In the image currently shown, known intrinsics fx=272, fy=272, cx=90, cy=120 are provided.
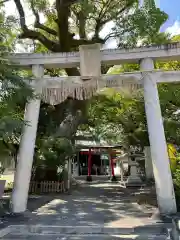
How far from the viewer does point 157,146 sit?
7.36 meters

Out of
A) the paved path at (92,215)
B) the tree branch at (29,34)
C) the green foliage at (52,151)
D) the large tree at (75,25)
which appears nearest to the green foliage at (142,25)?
the large tree at (75,25)

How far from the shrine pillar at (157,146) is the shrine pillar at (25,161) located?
3.16 meters

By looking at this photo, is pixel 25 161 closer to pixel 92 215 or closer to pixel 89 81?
pixel 92 215

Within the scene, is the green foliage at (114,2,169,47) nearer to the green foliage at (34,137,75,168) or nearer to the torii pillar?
the torii pillar

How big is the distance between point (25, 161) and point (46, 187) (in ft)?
19.6

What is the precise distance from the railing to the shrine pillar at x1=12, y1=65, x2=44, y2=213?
5.62m

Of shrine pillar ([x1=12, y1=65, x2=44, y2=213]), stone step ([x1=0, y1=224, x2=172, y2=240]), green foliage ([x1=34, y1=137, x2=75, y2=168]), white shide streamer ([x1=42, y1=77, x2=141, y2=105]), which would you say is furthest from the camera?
green foliage ([x1=34, y1=137, x2=75, y2=168])

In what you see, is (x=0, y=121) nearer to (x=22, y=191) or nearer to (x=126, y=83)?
(x=22, y=191)

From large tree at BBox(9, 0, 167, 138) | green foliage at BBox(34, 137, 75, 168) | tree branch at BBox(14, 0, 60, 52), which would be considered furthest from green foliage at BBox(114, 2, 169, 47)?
green foliage at BBox(34, 137, 75, 168)

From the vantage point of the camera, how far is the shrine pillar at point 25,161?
736 centimetres

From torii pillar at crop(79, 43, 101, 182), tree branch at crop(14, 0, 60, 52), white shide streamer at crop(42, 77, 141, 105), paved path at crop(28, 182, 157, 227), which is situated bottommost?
paved path at crop(28, 182, 157, 227)

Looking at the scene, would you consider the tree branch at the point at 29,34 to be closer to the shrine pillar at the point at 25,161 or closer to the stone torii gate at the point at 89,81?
the stone torii gate at the point at 89,81

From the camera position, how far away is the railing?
12945mm

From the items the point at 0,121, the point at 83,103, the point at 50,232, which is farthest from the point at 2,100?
the point at 83,103
